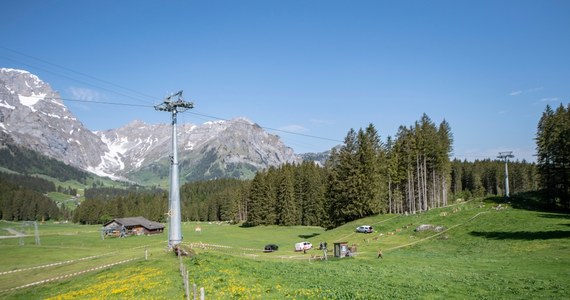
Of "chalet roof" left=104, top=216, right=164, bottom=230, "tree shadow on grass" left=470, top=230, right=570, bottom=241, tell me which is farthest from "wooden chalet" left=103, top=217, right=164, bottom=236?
"tree shadow on grass" left=470, top=230, right=570, bottom=241

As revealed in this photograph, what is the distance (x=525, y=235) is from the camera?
46969 mm

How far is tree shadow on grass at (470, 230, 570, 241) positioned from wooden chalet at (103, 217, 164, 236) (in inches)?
4531

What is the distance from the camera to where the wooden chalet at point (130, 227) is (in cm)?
13388

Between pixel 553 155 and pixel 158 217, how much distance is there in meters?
157

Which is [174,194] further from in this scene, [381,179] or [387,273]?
[381,179]

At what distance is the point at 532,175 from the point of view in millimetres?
160875

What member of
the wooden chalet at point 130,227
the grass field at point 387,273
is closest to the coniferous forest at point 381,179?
the grass field at point 387,273

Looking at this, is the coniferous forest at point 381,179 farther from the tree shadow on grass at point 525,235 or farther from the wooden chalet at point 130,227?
the wooden chalet at point 130,227

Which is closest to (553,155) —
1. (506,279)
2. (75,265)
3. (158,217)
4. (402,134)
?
(402,134)

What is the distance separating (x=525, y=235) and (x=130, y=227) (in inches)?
4857

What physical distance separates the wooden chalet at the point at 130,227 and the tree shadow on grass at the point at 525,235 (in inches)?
4531

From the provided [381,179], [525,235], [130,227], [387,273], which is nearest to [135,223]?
[130,227]

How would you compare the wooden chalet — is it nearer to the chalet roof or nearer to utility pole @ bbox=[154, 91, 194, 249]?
the chalet roof

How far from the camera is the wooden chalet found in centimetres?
13388
